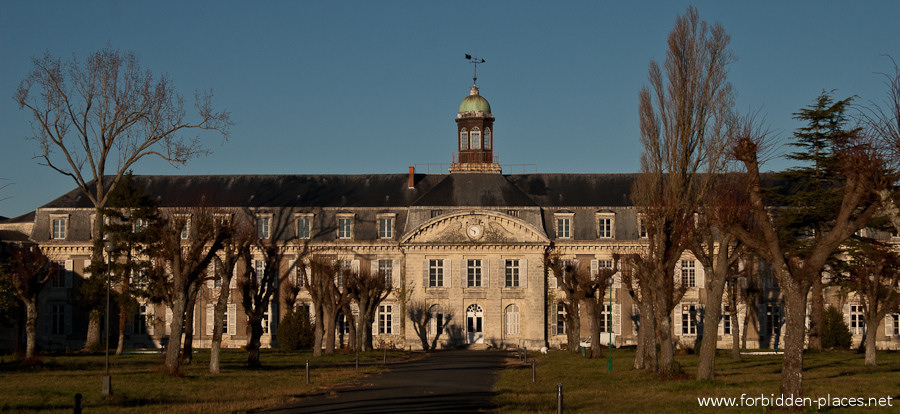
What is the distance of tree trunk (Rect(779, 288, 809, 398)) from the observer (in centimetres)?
1914

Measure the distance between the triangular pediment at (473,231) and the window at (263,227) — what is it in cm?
785

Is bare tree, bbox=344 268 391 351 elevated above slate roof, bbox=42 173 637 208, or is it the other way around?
slate roof, bbox=42 173 637 208

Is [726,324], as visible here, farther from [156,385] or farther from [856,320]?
[156,385]

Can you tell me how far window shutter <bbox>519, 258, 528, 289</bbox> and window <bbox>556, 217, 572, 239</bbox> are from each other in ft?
8.99

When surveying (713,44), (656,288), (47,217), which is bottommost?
(656,288)

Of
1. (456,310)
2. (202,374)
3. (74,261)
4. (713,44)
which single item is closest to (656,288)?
(713,44)

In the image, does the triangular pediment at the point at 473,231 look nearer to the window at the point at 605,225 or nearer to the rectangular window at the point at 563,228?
the rectangular window at the point at 563,228

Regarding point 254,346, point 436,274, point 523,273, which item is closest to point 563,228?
point 523,273

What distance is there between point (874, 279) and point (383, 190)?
29.1m

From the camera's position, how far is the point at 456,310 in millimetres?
54094

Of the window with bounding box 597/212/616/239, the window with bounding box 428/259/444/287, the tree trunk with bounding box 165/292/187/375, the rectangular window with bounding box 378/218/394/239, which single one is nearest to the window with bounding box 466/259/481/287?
the window with bounding box 428/259/444/287

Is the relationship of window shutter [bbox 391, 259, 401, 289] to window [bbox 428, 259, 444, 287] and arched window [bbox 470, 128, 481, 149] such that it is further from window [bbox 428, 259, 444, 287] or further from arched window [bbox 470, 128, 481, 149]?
arched window [bbox 470, 128, 481, 149]

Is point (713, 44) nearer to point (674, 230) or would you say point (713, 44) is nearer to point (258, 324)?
point (674, 230)

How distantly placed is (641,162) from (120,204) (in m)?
25.0
